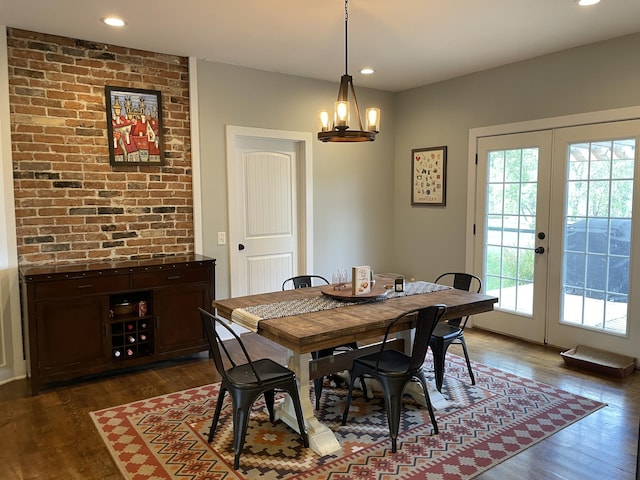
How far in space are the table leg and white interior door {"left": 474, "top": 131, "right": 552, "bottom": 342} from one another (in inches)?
109

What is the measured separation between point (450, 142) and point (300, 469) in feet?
12.8

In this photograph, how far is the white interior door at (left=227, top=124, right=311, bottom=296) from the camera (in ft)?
15.7

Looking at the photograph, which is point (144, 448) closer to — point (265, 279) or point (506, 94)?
point (265, 279)

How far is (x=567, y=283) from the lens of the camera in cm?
435

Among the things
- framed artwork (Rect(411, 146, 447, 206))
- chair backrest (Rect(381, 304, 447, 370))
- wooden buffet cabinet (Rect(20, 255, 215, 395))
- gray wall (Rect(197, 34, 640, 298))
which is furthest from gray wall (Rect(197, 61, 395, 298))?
chair backrest (Rect(381, 304, 447, 370))

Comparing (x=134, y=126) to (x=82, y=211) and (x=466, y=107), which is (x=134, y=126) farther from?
(x=466, y=107)

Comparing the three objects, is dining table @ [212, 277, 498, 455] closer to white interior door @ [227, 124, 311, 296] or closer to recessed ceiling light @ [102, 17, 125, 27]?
white interior door @ [227, 124, 311, 296]

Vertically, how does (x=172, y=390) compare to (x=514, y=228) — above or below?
below

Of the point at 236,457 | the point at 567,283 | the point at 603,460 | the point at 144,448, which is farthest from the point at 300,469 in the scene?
the point at 567,283

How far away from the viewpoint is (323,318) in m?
2.71

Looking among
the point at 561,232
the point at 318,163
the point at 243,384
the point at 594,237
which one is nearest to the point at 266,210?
the point at 318,163

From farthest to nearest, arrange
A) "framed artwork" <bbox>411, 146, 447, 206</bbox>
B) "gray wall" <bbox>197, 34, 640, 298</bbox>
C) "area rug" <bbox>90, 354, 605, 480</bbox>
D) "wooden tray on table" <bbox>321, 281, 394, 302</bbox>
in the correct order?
"framed artwork" <bbox>411, 146, 447, 206</bbox>, "gray wall" <bbox>197, 34, 640, 298</bbox>, "wooden tray on table" <bbox>321, 281, 394, 302</bbox>, "area rug" <bbox>90, 354, 605, 480</bbox>

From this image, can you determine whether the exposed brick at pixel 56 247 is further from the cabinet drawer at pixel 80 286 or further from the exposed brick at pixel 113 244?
the cabinet drawer at pixel 80 286

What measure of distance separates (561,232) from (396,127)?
2.41 metres
